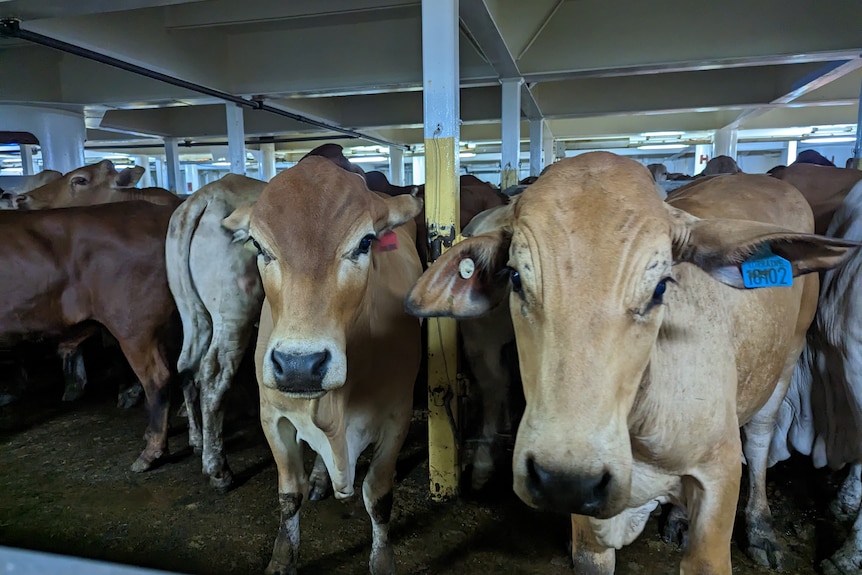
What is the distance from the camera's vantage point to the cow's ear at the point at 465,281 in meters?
1.97

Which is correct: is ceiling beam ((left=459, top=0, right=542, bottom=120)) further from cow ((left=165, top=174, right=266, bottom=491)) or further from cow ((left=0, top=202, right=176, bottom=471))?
cow ((left=0, top=202, right=176, bottom=471))

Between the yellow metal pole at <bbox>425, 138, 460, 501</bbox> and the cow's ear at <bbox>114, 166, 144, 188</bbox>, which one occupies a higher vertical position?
the cow's ear at <bbox>114, 166, 144, 188</bbox>

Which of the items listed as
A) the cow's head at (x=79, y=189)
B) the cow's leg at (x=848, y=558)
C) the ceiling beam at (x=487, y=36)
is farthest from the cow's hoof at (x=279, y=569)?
the cow's head at (x=79, y=189)

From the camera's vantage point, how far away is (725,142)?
14.4 metres

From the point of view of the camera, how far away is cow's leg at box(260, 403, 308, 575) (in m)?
2.69

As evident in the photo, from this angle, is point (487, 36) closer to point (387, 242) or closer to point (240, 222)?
point (387, 242)

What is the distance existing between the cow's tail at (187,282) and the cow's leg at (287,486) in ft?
4.99

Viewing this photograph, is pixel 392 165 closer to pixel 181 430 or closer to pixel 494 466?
pixel 181 430

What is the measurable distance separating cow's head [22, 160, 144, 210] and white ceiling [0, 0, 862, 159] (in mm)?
1342

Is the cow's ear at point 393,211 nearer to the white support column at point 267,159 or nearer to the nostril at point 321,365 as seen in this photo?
the nostril at point 321,365

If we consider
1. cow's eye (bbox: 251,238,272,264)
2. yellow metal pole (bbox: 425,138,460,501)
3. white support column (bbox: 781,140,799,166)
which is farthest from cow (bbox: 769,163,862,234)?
white support column (bbox: 781,140,799,166)

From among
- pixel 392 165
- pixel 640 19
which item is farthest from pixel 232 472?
pixel 392 165

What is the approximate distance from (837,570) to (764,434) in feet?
2.24

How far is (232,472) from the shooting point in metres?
3.89
